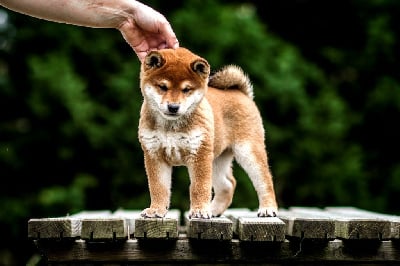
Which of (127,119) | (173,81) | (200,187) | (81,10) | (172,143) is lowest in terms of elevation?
(200,187)

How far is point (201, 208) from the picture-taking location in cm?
370

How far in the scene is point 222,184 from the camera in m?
4.51

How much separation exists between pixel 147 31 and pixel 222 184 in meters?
1.09

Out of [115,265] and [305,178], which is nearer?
[115,265]

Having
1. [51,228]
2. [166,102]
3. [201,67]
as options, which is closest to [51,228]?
[51,228]

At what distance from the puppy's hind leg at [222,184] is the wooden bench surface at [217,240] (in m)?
0.68

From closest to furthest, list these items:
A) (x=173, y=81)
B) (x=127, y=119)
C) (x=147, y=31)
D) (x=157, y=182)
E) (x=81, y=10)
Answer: (x=173, y=81), (x=157, y=182), (x=81, y=10), (x=147, y=31), (x=127, y=119)

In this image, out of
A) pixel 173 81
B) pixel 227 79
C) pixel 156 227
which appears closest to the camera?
pixel 156 227

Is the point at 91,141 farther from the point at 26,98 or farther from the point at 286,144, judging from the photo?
the point at 286,144

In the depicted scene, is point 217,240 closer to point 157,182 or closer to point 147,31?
point 157,182

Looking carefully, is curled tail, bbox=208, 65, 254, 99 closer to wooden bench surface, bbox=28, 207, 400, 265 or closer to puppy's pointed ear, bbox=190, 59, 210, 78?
puppy's pointed ear, bbox=190, 59, 210, 78

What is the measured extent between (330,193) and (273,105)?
116 cm

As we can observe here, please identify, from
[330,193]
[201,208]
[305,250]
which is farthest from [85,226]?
[330,193]

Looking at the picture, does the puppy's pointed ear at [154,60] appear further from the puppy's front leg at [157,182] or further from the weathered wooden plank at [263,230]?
the weathered wooden plank at [263,230]
